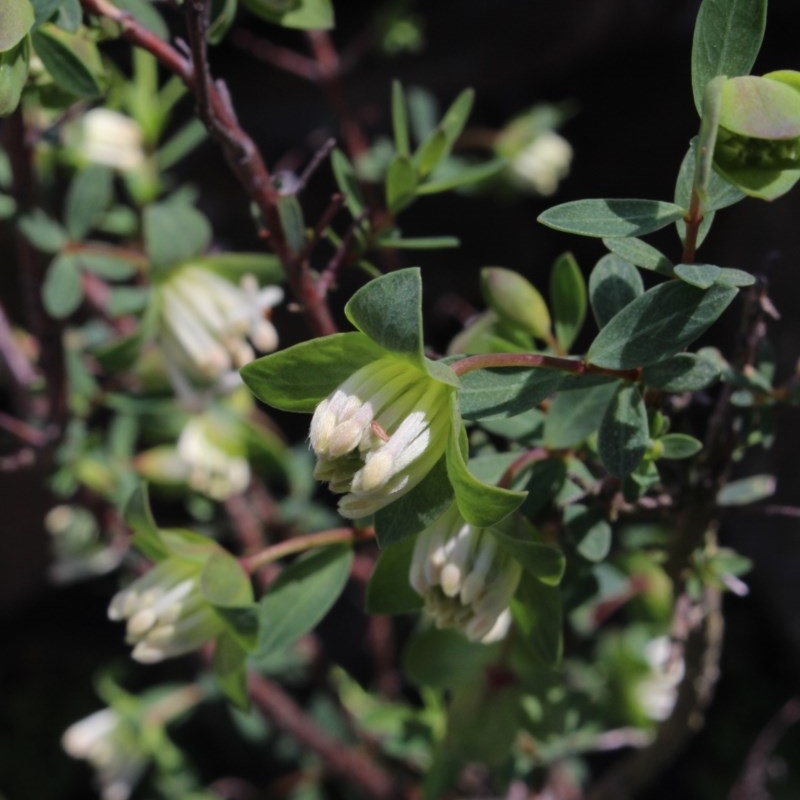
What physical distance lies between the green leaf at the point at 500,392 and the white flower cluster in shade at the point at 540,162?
856 millimetres

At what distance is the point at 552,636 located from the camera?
575 millimetres

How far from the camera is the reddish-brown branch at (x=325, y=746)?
1162mm

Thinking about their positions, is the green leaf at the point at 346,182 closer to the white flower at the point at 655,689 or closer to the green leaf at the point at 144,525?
the green leaf at the point at 144,525

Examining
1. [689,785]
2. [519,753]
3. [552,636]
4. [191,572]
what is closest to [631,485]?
[552,636]

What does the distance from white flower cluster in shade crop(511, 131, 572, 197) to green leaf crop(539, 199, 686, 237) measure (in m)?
0.84

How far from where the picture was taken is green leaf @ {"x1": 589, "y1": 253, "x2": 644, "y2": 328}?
1.85 ft

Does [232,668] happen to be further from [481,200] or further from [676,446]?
[481,200]

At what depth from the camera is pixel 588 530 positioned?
605 millimetres

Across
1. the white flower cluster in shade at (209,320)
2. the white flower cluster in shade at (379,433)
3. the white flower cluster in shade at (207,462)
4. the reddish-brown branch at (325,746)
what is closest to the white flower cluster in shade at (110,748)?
the reddish-brown branch at (325,746)

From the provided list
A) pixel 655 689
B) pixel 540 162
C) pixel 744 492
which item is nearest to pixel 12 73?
pixel 744 492

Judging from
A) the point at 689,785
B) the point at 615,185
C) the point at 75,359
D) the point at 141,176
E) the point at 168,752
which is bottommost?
the point at 689,785

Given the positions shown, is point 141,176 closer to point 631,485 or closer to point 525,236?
point 631,485

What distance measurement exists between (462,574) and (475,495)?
10 cm

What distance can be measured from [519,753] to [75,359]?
1.99 ft
